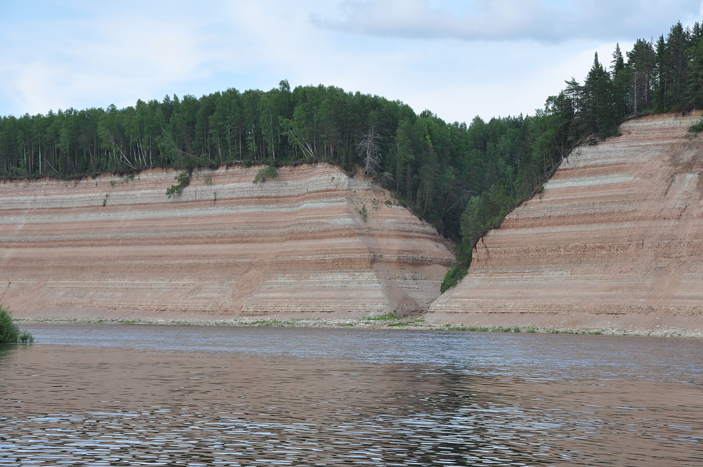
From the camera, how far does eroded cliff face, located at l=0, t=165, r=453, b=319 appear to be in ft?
265

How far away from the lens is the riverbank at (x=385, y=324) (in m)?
57.7

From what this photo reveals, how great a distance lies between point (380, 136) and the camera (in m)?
94.5

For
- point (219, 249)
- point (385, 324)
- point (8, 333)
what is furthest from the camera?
point (219, 249)

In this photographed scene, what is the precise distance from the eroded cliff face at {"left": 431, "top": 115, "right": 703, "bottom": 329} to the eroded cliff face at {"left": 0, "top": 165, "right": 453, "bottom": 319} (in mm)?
10192

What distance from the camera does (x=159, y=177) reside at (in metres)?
98.0

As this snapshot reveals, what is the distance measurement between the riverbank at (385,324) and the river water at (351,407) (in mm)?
15319

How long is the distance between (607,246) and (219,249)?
41.2m

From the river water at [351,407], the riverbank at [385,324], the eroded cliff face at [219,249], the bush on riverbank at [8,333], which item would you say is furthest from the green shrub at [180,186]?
the river water at [351,407]

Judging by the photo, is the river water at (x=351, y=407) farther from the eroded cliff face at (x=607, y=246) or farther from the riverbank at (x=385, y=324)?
the eroded cliff face at (x=607, y=246)

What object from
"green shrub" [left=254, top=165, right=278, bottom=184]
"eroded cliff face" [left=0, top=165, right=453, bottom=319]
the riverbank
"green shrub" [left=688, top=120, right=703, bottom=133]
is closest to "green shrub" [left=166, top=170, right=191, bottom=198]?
"eroded cliff face" [left=0, top=165, right=453, bottom=319]

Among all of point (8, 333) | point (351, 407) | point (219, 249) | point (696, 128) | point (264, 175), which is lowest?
point (8, 333)

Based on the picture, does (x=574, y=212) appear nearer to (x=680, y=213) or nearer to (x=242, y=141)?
(x=680, y=213)

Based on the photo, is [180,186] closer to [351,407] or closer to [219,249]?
[219,249]

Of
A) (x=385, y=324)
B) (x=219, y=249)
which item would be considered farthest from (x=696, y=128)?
(x=219, y=249)
